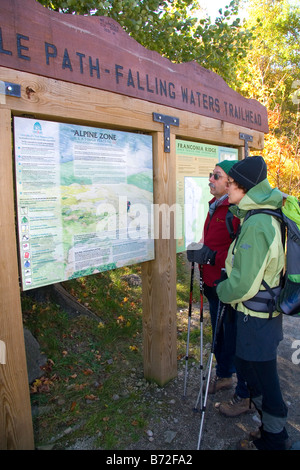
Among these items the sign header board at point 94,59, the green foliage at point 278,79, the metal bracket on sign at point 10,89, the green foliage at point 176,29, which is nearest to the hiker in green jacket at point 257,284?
the sign header board at point 94,59

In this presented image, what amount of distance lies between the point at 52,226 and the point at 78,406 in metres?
1.91

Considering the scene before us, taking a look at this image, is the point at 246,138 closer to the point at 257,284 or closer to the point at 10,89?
the point at 257,284

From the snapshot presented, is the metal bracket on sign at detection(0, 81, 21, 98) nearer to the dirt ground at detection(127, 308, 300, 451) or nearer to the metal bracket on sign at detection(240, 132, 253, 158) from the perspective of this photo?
the dirt ground at detection(127, 308, 300, 451)

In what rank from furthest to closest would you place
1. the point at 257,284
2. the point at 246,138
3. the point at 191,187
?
the point at 246,138 → the point at 191,187 → the point at 257,284

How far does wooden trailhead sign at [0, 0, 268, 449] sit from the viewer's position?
7.18 feet

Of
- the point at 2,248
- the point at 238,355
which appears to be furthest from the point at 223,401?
the point at 2,248

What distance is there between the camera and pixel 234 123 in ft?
14.8

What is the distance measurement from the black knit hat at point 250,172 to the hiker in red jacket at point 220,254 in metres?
0.70

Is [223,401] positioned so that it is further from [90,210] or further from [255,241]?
[90,210]

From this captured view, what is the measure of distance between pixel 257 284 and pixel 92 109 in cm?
186

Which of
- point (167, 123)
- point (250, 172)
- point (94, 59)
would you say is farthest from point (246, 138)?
point (94, 59)

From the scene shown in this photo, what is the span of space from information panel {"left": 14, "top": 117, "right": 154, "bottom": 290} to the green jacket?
3.61ft

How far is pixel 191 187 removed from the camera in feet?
12.9

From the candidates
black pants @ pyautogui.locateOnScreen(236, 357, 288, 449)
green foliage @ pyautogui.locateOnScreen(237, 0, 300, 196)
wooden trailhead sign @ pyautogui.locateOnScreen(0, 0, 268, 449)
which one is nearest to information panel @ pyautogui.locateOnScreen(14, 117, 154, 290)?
wooden trailhead sign @ pyautogui.locateOnScreen(0, 0, 268, 449)
